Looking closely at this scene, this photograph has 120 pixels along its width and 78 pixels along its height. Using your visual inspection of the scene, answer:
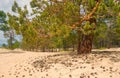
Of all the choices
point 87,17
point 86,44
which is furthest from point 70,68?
point 86,44

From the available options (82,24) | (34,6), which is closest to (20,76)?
(82,24)

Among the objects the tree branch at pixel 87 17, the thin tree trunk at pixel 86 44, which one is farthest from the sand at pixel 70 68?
the tree branch at pixel 87 17

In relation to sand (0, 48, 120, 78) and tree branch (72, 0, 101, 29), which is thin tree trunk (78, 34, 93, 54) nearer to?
sand (0, 48, 120, 78)

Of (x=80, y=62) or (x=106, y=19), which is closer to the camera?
(x=80, y=62)

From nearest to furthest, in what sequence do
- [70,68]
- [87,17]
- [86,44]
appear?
[70,68] → [87,17] → [86,44]

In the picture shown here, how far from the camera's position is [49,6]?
18.6 metres

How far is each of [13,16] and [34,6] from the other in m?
2.36

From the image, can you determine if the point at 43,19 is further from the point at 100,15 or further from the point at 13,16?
the point at 100,15

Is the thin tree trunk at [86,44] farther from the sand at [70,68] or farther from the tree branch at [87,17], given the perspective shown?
the tree branch at [87,17]

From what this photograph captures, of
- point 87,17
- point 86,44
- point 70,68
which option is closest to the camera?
point 70,68

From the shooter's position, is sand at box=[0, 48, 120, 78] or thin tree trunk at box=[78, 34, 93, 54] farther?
thin tree trunk at box=[78, 34, 93, 54]

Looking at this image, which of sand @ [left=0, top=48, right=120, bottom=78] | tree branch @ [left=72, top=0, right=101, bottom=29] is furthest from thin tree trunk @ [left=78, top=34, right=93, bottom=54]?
tree branch @ [left=72, top=0, right=101, bottom=29]

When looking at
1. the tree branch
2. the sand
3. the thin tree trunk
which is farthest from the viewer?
the thin tree trunk

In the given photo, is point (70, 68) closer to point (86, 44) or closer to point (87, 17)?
point (87, 17)
